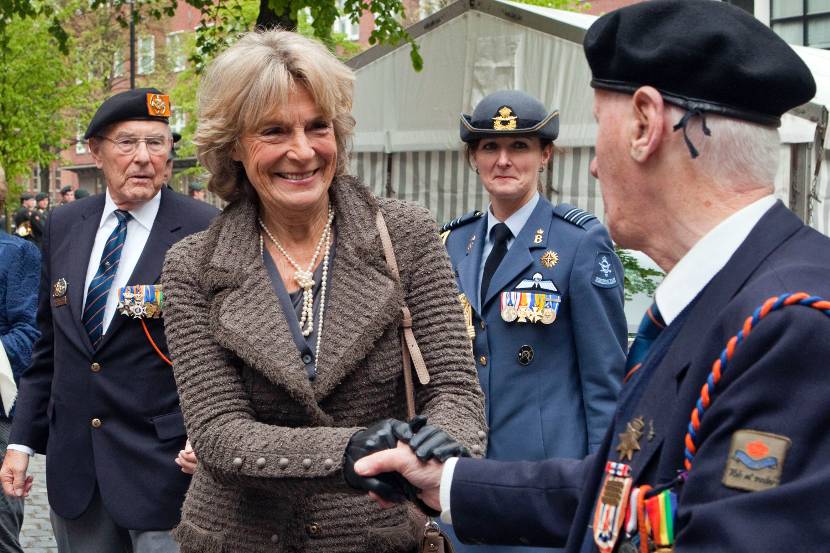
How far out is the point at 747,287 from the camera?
1.75 metres

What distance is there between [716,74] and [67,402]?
3.36 m

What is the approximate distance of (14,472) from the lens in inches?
189

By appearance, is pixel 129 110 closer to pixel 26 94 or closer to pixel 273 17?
pixel 273 17

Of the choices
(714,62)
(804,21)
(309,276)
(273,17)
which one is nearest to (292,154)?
(309,276)

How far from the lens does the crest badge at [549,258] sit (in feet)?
15.9

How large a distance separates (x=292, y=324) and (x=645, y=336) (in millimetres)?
1153

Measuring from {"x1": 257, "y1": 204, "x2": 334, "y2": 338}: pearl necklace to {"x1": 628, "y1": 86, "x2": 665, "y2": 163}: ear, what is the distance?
1227 millimetres

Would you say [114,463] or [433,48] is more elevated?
[433,48]

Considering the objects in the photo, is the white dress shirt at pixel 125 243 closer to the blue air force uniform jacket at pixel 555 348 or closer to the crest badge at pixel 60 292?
the crest badge at pixel 60 292

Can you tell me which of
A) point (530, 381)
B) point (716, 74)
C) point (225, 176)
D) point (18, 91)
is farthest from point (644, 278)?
point (18, 91)

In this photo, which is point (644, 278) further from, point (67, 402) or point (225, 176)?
point (225, 176)

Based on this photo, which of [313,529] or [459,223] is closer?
[313,529]

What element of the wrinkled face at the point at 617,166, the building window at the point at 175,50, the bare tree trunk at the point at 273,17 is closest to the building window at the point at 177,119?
the building window at the point at 175,50

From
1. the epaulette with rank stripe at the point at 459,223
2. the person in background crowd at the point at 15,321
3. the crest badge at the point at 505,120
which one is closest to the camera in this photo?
the crest badge at the point at 505,120
